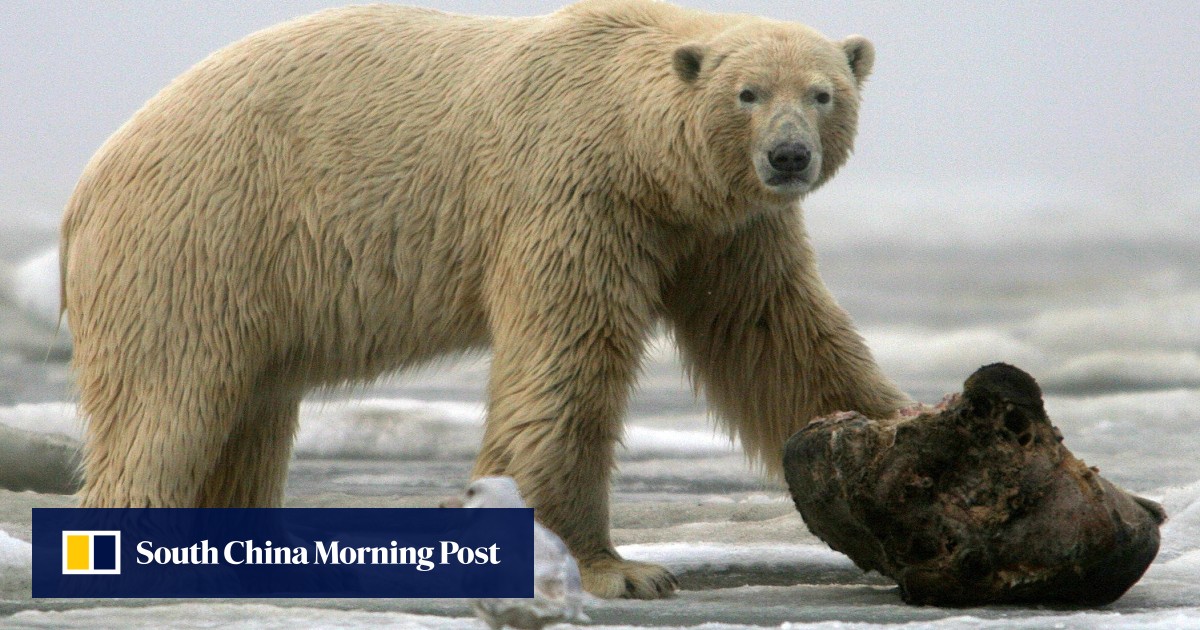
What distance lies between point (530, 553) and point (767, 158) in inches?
61.3

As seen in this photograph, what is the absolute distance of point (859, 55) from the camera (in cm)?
521

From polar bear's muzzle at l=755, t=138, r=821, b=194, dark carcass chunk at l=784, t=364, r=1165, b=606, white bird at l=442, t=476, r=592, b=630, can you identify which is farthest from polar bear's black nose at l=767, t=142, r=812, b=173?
white bird at l=442, t=476, r=592, b=630

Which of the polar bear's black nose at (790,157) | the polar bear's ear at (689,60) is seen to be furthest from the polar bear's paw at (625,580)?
the polar bear's ear at (689,60)

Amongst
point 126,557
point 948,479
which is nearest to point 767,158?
point 948,479

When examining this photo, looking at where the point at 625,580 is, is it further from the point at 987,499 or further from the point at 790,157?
the point at 790,157

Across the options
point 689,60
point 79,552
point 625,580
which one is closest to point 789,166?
point 689,60

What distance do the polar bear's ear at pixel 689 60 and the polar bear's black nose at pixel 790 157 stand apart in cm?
51

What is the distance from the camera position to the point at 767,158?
4.70 meters

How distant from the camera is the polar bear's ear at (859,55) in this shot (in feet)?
17.0

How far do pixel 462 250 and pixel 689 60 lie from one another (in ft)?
3.91

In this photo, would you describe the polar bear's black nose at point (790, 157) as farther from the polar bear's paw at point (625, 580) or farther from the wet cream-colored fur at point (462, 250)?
the polar bear's paw at point (625, 580)

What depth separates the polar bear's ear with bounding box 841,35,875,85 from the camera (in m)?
5.17

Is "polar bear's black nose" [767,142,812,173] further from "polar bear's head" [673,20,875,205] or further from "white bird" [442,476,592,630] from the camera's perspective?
"white bird" [442,476,592,630]

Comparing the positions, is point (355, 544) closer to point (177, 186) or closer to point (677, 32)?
point (177, 186)
